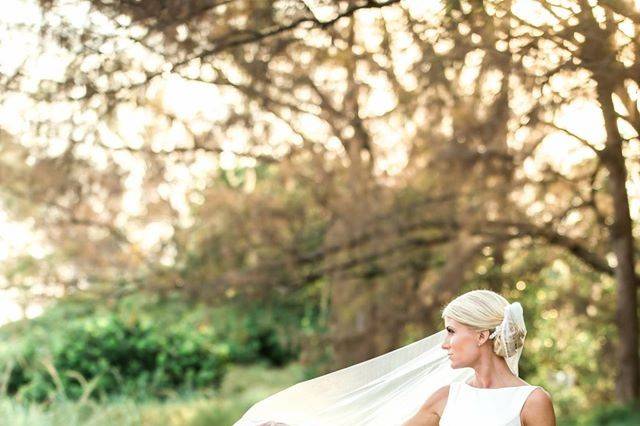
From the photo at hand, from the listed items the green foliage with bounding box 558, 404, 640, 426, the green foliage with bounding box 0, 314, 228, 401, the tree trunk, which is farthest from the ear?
the green foliage with bounding box 0, 314, 228, 401

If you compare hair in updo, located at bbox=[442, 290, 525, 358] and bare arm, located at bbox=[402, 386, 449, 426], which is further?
bare arm, located at bbox=[402, 386, 449, 426]

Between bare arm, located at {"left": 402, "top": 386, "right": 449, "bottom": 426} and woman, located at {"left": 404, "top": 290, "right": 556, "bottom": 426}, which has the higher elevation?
woman, located at {"left": 404, "top": 290, "right": 556, "bottom": 426}

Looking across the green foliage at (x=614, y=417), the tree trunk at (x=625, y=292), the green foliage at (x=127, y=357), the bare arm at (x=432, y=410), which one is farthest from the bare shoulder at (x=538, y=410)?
the green foliage at (x=127, y=357)

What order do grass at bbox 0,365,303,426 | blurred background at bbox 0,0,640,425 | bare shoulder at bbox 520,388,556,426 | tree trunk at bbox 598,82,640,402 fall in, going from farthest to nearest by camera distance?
blurred background at bbox 0,0,640,425 → tree trunk at bbox 598,82,640,402 → grass at bbox 0,365,303,426 → bare shoulder at bbox 520,388,556,426

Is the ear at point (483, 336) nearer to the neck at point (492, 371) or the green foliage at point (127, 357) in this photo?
the neck at point (492, 371)

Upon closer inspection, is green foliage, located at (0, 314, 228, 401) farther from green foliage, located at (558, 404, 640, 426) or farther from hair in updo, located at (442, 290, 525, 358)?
hair in updo, located at (442, 290, 525, 358)

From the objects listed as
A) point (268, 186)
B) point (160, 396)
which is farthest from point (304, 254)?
point (160, 396)

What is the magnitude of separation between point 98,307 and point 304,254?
223 cm

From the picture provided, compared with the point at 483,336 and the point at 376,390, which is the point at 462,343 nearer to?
the point at 483,336

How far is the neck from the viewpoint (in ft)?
12.3

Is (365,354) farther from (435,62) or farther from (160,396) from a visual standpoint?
(435,62)

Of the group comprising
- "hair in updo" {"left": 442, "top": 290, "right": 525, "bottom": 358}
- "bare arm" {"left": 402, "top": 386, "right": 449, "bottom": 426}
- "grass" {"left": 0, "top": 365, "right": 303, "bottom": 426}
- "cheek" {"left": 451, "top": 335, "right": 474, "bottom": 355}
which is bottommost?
"grass" {"left": 0, "top": 365, "right": 303, "bottom": 426}

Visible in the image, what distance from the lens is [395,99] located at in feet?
A: 34.5

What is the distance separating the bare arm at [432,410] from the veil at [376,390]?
63mm
